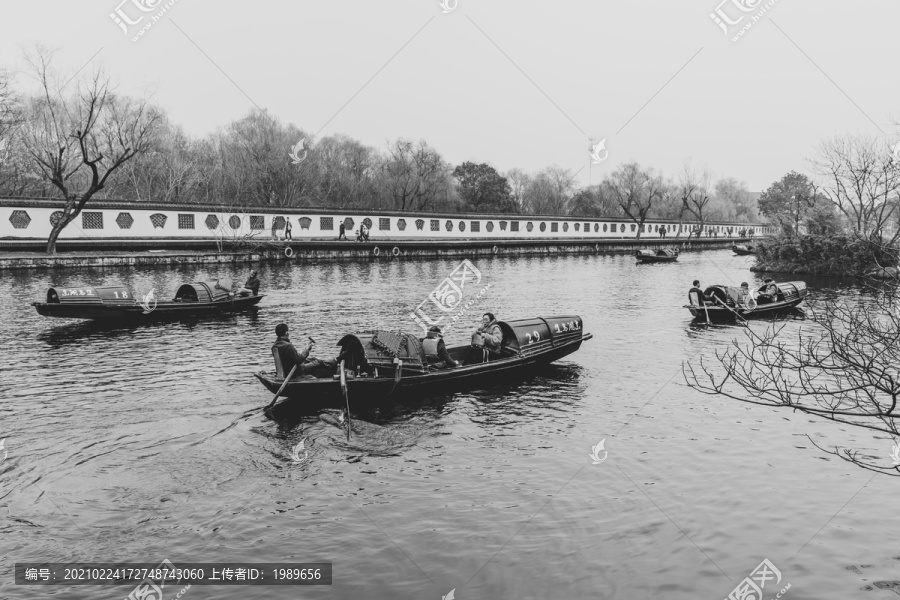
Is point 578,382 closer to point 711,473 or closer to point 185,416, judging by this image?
point 711,473

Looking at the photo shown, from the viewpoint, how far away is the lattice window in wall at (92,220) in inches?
1818

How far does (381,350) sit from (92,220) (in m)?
40.2

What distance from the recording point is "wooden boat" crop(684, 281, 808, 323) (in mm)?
26734

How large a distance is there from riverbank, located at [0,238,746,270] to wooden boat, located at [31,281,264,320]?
16923 mm

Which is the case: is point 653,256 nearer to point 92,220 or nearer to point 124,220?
point 124,220

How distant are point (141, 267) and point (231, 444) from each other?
33550 millimetres

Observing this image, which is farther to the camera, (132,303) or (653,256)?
(653,256)

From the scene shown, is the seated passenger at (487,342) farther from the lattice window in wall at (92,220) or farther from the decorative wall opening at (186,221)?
the decorative wall opening at (186,221)

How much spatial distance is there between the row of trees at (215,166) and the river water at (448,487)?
104 feet

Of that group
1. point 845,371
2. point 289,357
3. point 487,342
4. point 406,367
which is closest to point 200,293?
point 289,357

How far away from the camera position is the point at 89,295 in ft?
78.8

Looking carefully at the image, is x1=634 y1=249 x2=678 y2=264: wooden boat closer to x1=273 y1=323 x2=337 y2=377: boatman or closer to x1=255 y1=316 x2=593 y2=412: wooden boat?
x1=255 y1=316 x2=593 y2=412: wooden boat

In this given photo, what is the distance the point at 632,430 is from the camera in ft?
45.8

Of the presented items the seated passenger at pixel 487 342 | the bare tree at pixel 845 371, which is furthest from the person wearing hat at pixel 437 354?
the bare tree at pixel 845 371
